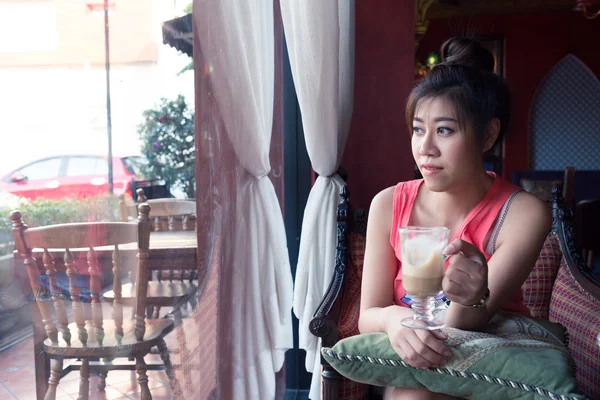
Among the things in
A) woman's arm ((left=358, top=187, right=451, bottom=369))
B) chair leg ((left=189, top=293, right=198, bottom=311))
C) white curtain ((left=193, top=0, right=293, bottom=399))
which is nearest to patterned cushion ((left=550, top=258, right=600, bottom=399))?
woman's arm ((left=358, top=187, right=451, bottom=369))

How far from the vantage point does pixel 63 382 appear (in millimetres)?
1067

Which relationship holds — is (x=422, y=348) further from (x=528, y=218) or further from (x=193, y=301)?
(x=193, y=301)

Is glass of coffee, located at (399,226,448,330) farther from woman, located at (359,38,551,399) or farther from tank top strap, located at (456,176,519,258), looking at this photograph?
tank top strap, located at (456,176,519,258)

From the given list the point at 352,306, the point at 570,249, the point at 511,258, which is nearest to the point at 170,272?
the point at 352,306

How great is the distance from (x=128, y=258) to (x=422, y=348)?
0.72 meters

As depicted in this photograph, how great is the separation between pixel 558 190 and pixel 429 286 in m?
1.49

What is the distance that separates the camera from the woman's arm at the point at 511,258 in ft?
4.65

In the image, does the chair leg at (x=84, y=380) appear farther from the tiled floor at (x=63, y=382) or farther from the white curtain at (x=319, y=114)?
the white curtain at (x=319, y=114)

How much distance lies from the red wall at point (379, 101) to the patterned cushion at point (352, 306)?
2.06ft

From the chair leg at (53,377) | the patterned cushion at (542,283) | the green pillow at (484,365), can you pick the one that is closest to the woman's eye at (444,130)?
the green pillow at (484,365)

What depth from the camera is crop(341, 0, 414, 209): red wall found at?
2.91 metres

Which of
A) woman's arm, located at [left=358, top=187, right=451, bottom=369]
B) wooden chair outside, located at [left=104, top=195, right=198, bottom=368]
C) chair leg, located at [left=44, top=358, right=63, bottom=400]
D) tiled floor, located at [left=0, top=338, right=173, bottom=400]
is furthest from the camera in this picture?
wooden chair outside, located at [left=104, top=195, right=198, bottom=368]

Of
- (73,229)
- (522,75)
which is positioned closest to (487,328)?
(73,229)

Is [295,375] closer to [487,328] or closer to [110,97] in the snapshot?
[487,328]
